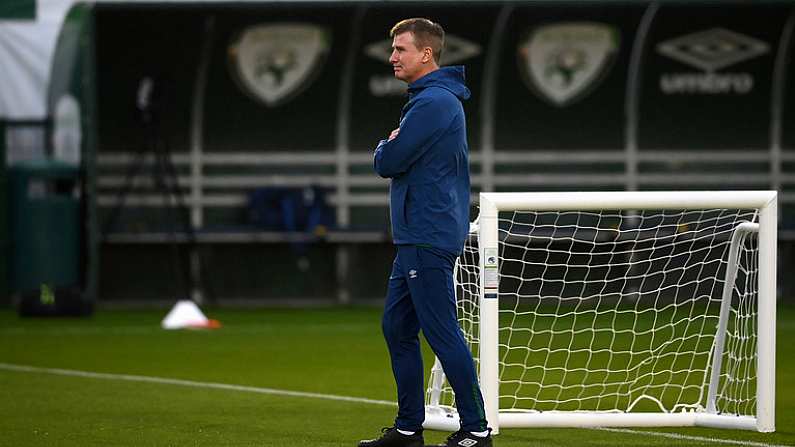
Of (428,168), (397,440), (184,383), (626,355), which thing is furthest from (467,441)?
(626,355)

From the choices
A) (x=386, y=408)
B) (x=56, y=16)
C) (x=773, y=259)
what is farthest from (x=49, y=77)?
(x=773, y=259)

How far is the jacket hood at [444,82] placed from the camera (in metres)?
7.13

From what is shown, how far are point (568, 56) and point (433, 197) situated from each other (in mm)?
11834

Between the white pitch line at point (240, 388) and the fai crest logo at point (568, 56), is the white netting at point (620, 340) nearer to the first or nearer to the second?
the white pitch line at point (240, 388)

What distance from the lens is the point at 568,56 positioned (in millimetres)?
18562

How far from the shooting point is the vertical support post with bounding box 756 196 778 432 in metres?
8.21

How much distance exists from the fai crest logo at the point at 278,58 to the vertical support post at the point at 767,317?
10.7m

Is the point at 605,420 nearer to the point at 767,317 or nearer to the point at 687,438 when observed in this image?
the point at 687,438

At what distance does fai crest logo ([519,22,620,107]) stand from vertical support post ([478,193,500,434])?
35.1ft

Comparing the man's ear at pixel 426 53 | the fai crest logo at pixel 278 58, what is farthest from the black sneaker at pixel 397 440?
the fai crest logo at pixel 278 58

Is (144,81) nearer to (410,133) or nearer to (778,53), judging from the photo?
(778,53)

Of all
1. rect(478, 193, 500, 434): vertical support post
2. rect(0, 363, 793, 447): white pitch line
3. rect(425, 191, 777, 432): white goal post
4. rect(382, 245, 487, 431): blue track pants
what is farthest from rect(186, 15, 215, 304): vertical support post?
rect(382, 245, 487, 431): blue track pants

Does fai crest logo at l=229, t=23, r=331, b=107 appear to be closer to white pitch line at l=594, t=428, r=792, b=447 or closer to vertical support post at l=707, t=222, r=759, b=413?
vertical support post at l=707, t=222, r=759, b=413

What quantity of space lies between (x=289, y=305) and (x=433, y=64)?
12.0 metres
